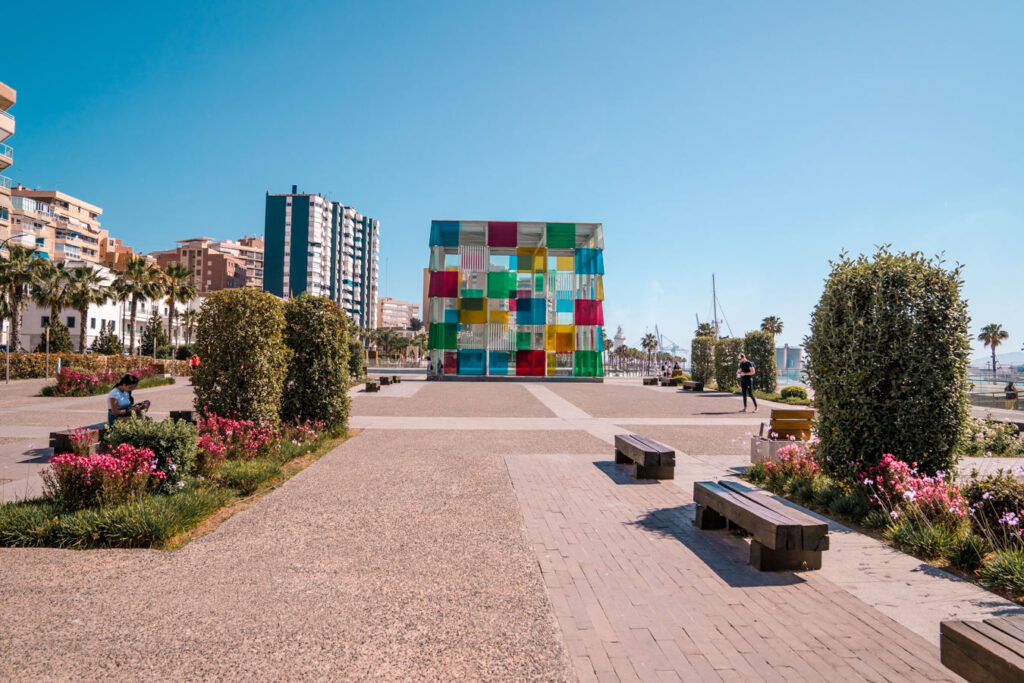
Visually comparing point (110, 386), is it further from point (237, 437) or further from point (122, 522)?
point (122, 522)

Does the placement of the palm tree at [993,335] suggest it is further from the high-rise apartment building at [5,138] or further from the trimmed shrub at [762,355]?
the high-rise apartment building at [5,138]

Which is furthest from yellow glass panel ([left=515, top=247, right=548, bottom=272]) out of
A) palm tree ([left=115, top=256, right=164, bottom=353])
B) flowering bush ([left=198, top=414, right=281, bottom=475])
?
flowering bush ([left=198, top=414, right=281, bottom=475])

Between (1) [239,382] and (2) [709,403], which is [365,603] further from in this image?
(2) [709,403]

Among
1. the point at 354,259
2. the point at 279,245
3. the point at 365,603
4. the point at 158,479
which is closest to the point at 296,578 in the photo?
the point at 365,603

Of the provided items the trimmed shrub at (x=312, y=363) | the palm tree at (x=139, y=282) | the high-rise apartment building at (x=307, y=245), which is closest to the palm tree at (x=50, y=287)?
the palm tree at (x=139, y=282)

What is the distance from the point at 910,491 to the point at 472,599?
451cm

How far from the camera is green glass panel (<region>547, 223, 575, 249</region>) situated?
45156 mm

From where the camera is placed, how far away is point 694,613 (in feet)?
Result: 13.4

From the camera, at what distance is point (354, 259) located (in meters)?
144

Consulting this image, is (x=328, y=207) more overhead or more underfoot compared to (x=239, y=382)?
more overhead

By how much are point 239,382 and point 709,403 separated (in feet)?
61.5

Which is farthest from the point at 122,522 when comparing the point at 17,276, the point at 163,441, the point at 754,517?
the point at 17,276

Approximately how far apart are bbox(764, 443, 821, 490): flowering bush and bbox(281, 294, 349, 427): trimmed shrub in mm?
8352

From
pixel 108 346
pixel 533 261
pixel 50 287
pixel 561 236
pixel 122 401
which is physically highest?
pixel 561 236
